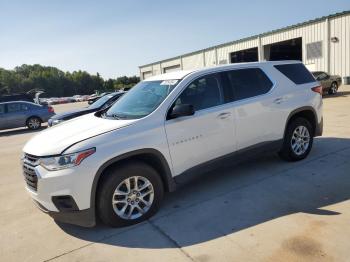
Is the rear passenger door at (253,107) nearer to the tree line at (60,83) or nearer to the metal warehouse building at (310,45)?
the metal warehouse building at (310,45)

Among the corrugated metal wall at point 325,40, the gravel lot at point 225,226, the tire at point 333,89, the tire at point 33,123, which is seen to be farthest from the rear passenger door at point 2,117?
the tire at point 333,89

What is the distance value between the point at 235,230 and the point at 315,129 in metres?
3.18

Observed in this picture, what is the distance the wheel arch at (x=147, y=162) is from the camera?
3676mm

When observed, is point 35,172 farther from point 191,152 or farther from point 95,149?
point 191,152

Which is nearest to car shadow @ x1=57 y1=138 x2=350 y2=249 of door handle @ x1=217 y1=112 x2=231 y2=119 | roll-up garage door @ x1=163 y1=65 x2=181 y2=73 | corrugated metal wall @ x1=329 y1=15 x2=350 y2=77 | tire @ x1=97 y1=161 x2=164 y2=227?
tire @ x1=97 y1=161 x2=164 y2=227

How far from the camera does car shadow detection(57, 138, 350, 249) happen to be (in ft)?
12.2

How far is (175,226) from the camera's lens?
386cm

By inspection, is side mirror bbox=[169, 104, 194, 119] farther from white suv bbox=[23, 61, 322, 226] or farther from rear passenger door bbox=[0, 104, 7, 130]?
rear passenger door bbox=[0, 104, 7, 130]

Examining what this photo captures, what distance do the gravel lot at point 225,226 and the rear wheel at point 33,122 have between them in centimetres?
1154

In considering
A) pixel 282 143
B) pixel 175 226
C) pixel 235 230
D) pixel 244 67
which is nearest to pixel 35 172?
pixel 175 226

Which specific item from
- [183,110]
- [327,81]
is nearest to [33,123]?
[183,110]

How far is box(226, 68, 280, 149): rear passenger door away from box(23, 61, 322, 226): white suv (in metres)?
0.02

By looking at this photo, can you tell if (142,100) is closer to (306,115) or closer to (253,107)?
(253,107)

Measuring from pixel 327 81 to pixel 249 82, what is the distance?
1512 centimetres
